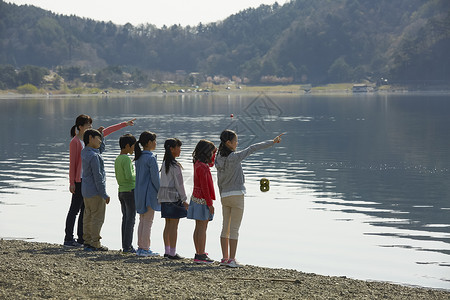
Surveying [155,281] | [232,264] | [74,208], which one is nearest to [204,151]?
[232,264]

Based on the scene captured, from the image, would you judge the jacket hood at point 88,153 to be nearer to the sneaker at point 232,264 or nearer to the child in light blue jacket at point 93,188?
the child in light blue jacket at point 93,188

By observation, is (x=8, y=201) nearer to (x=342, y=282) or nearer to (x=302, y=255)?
(x=302, y=255)

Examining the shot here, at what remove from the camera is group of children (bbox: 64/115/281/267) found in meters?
10.1

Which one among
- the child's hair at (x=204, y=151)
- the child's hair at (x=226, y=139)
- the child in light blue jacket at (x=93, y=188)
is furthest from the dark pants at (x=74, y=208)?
the child's hair at (x=226, y=139)

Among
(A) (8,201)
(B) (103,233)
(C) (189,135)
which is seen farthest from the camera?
(C) (189,135)

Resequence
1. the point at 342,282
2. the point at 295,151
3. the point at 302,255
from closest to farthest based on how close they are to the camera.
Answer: the point at 342,282
the point at 302,255
the point at 295,151

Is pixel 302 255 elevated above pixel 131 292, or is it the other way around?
pixel 131 292

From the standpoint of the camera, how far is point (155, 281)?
891 centimetres

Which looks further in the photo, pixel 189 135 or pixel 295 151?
pixel 189 135

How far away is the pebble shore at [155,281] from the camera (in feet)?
27.2

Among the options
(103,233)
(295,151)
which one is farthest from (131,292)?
Result: (295,151)

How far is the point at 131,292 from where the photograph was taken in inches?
327

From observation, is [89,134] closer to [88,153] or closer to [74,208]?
[88,153]

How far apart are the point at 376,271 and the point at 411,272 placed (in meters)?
0.56
